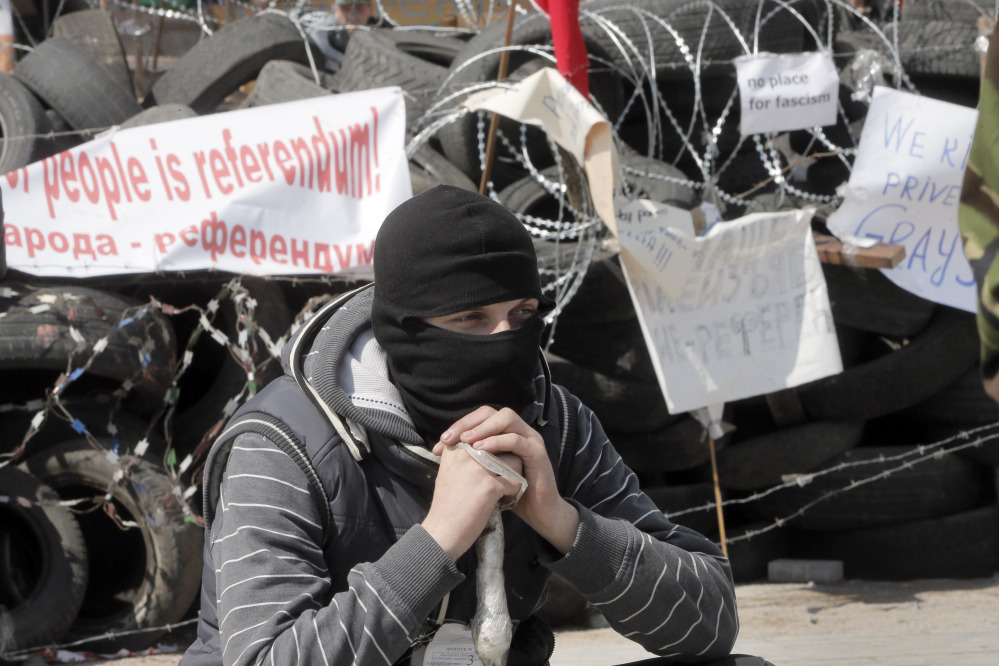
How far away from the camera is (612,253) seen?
4.33 meters

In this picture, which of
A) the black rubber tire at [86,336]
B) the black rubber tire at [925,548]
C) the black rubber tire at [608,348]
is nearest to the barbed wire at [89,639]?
the black rubber tire at [86,336]

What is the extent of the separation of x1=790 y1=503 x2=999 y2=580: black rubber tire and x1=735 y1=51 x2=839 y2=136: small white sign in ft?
6.74

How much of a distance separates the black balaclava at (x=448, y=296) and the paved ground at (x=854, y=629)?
6.85 feet

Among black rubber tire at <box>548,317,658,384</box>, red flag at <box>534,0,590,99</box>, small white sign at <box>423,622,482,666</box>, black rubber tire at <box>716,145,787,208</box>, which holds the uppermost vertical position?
red flag at <box>534,0,590,99</box>

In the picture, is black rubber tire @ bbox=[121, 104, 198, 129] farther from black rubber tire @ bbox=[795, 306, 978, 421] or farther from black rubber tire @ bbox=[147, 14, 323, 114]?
black rubber tire @ bbox=[795, 306, 978, 421]

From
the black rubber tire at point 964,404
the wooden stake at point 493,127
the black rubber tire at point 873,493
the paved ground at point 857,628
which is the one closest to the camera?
the paved ground at point 857,628

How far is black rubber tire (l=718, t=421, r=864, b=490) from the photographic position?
5012 mm

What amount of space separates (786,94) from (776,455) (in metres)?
1.69

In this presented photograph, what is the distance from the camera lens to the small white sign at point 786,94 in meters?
4.84

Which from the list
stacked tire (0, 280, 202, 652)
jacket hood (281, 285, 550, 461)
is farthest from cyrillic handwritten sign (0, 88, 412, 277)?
jacket hood (281, 285, 550, 461)

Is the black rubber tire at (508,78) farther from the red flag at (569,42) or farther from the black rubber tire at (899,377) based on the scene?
the black rubber tire at (899,377)

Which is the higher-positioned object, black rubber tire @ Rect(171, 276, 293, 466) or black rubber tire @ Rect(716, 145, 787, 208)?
black rubber tire @ Rect(716, 145, 787, 208)

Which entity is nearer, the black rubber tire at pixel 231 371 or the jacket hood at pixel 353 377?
the jacket hood at pixel 353 377

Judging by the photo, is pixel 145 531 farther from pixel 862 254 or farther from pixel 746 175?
pixel 746 175
